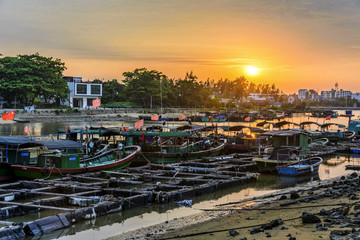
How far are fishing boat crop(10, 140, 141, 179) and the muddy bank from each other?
988 centimetres

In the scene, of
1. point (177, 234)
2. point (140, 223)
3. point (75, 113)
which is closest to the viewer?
point (177, 234)

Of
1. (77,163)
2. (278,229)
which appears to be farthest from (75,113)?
(278,229)

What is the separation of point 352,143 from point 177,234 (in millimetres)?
38219

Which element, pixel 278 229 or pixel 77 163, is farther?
pixel 77 163

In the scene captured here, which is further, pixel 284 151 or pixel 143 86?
pixel 143 86

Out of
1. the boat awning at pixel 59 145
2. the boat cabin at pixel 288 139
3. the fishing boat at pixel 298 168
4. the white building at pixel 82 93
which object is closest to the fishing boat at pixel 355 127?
the boat cabin at pixel 288 139

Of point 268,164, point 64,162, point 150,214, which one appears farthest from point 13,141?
point 268,164

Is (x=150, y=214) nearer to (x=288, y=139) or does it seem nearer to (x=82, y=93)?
(x=288, y=139)

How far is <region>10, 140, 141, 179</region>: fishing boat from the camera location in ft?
77.7

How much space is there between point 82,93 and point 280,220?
305 feet

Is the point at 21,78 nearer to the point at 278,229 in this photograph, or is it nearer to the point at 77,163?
the point at 77,163

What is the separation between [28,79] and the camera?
8019 cm

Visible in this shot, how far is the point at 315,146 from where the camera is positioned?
4197cm

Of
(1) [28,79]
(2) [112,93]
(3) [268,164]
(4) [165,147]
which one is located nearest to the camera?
(3) [268,164]
